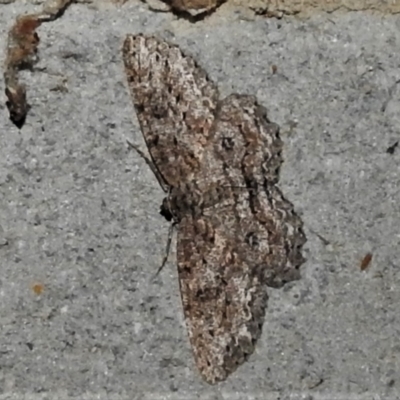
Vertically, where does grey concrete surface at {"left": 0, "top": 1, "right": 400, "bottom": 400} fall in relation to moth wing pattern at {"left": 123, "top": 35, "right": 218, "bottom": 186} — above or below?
below

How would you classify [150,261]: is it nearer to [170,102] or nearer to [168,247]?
[168,247]

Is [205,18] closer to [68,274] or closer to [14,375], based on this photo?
[68,274]

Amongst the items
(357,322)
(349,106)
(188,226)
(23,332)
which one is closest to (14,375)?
(23,332)

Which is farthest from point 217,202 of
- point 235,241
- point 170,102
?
point 170,102

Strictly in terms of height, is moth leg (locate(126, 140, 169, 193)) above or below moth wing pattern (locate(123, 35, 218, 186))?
below

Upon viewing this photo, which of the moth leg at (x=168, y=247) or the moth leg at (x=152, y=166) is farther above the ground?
the moth leg at (x=152, y=166)
